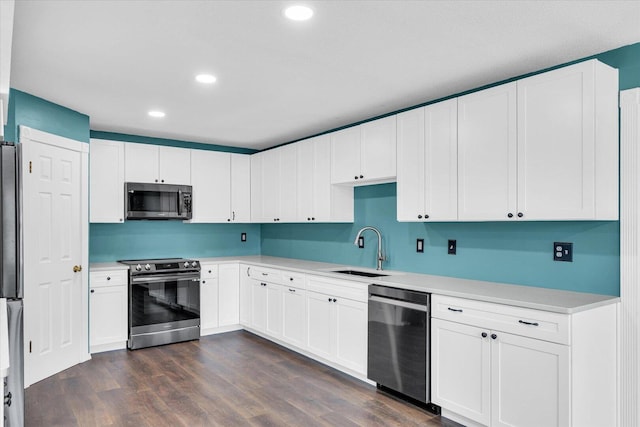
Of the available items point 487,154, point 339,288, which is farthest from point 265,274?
point 487,154

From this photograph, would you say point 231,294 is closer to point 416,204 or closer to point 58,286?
point 58,286

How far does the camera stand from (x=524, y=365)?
2545mm

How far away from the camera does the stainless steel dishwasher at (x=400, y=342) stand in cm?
313

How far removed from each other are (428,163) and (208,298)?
3.16 m

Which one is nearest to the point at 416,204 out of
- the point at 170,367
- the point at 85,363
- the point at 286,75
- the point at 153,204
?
the point at 286,75

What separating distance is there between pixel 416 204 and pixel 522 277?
3.08 feet

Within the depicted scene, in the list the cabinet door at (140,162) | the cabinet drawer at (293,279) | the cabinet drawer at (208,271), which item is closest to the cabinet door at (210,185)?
the cabinet door at (140,162)

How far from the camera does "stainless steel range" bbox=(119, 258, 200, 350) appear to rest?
4758 mm

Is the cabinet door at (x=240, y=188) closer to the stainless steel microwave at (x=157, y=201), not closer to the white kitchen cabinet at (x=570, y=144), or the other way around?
the stainless steel microwave at (x=157, y=201)

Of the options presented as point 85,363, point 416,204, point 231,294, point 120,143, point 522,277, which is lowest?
point 85,363

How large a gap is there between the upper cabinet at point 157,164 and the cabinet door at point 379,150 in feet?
7.99

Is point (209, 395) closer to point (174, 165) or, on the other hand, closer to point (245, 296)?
point (245, 296)

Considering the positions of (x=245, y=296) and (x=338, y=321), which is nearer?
(x=338, y=321)

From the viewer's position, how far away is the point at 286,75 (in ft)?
10.5
